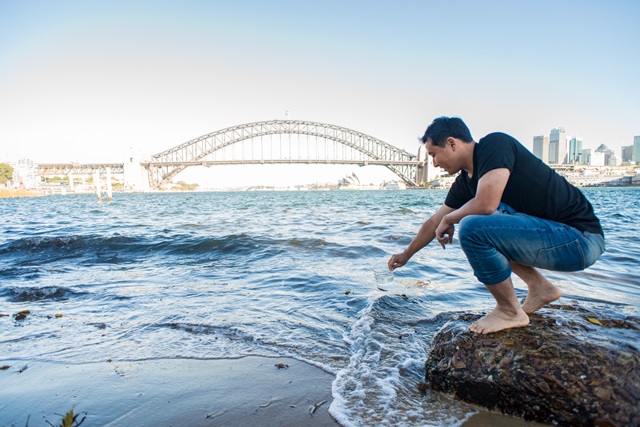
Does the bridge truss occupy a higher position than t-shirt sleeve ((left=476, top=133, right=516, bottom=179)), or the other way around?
the bridge truss

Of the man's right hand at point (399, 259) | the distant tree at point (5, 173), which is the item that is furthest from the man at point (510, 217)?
the distant tree at point (5, 173)

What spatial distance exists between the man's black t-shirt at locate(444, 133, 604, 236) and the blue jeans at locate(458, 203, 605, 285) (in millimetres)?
52

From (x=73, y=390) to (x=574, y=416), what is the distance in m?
1.98

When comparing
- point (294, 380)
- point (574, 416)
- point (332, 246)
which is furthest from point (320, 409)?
point (332, 246)

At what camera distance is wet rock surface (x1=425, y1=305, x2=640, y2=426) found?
138 cm

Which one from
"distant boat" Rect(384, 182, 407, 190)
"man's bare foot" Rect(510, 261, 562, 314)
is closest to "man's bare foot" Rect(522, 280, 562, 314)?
"man's bare foot" Rect(510, 261, 562, 314)

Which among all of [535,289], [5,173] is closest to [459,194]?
[535,289]

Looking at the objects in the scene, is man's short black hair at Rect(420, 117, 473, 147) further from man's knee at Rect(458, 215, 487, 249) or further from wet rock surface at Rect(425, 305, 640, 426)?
wet rock surface at Rect(425, 305, 640, 426)

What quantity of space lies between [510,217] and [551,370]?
2.04 ft

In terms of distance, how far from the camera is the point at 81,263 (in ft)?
17.0

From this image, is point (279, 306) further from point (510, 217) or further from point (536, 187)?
point (536, 187)

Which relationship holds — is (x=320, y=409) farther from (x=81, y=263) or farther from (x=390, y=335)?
(x=81, y=263)

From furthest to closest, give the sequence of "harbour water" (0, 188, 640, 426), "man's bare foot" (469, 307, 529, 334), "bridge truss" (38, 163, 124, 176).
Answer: "bridge truss" (38, 163, 124, 176) → "harbour water" (0, 188, 640, 426) → "man's bare foot" (469, 307, 529, 334)

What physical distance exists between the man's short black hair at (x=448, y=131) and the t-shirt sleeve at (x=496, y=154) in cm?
10
